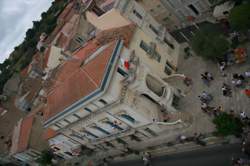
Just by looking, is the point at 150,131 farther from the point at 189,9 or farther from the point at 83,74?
the point at 189,9

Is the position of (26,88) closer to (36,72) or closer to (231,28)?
(36,72)

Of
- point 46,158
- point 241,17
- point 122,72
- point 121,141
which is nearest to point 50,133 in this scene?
point 46,158

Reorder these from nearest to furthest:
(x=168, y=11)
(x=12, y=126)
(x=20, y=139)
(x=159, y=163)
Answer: (x=159, y=163), (x=168, y=11), (x=20, y=139), (x=12, y=126)

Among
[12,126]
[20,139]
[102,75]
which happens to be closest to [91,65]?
[102,75]

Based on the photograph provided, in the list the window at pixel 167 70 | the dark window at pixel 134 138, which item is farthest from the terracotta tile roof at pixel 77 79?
the window at pixel 167 70

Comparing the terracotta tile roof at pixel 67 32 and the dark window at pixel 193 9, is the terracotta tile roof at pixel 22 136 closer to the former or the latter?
the terracotta tile roof at pixel 67 32

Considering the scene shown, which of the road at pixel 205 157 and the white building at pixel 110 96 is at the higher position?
the white building at pixel 110 96
